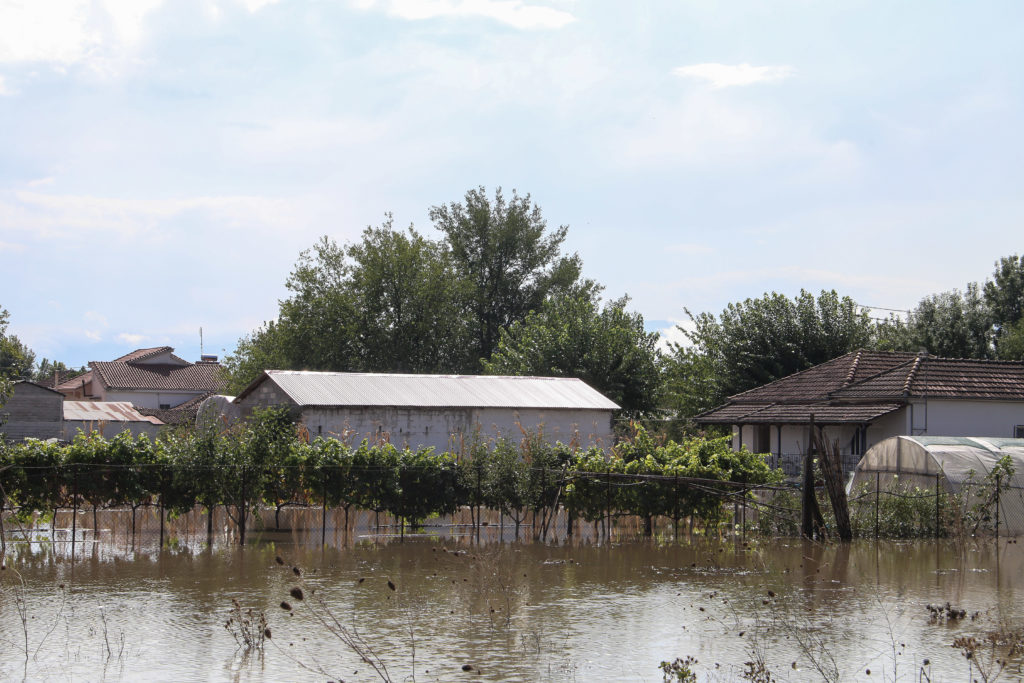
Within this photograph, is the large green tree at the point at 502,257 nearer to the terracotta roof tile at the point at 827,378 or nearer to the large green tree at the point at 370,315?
the large green tree at the point at 370,315

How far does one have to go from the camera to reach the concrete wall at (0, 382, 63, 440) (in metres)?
48.8

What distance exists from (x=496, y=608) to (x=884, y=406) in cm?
2382

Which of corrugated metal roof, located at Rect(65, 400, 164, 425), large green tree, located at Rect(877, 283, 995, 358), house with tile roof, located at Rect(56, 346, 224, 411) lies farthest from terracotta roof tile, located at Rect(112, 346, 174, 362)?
large green tree, located at Rect(877, 283, 995, 358)

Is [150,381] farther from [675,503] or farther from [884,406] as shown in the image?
[675,503]

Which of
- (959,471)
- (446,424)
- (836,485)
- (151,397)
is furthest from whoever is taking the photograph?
(151,397)

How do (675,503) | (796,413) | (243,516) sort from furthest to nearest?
(796,413) → (675,503) → (243,516)

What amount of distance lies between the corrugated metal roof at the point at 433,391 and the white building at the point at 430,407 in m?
0.03

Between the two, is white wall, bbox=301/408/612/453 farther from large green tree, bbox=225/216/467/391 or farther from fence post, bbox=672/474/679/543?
large green tree, bbox=225/216/467/391

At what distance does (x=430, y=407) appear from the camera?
108ft

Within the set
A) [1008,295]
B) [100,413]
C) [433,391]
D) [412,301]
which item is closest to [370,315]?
[412,301]

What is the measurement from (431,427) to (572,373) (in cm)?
1695

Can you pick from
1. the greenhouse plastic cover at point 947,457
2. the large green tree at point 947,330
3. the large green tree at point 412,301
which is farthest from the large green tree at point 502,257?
the greenhouse plastic cover at point 947,457

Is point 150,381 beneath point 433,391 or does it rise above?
above

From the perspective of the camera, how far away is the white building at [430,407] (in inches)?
1236
